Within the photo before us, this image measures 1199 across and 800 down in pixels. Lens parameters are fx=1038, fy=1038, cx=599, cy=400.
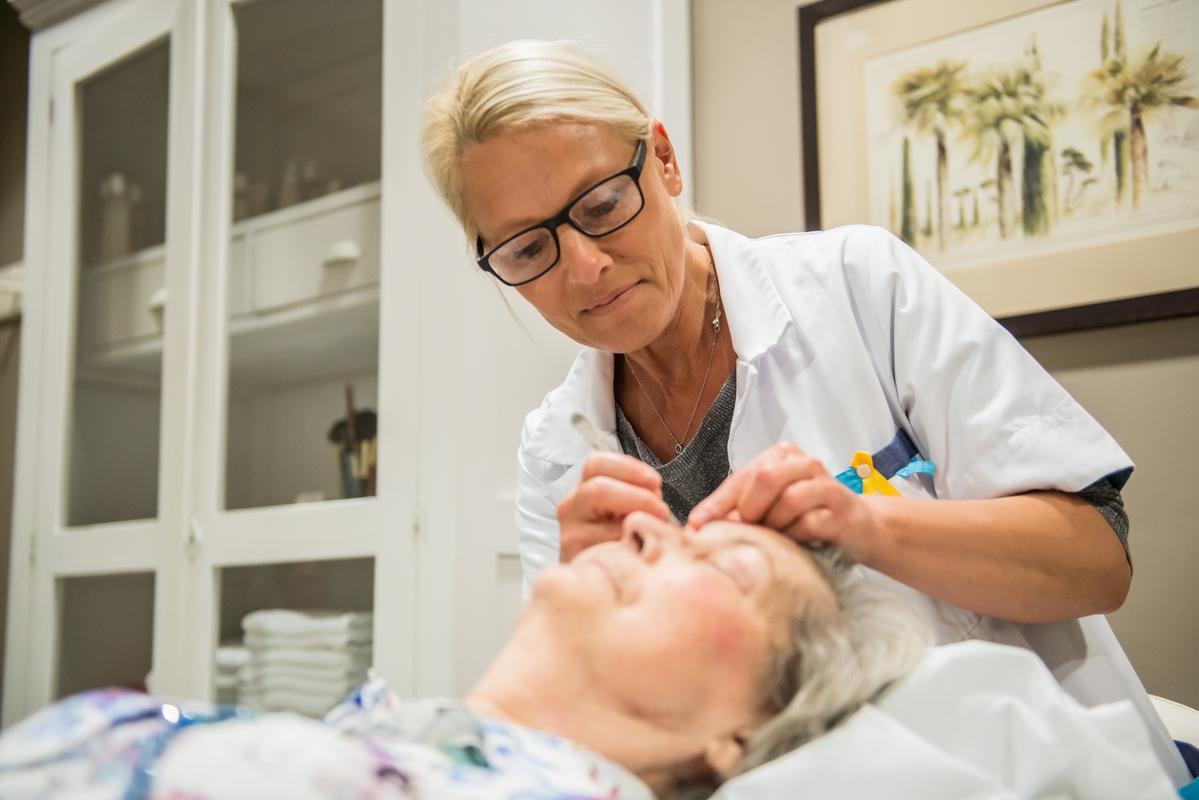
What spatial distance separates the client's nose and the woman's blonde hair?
51 centimetres

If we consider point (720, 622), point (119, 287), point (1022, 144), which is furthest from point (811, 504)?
point (119, 287)

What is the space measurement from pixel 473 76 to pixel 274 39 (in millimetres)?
1393

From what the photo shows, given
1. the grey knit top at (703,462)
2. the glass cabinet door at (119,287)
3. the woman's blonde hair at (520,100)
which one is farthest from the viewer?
the glass cabinet door at (119,287)

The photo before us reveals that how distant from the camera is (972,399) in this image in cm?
117

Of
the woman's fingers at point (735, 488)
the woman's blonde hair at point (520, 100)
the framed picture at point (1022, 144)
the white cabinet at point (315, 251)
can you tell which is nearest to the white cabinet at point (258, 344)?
the white cabinet at point (315, 251)

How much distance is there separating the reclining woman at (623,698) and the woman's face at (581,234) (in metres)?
0.36

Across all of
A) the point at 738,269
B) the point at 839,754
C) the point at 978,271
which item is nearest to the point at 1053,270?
the point at 978,271

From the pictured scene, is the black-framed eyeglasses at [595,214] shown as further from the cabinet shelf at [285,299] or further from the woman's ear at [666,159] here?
the cabinet shelf at [285,299]

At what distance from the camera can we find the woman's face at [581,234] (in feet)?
4.09

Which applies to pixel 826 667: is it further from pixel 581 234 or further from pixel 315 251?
pixel 315 251

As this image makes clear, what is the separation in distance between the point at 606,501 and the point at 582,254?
34cm

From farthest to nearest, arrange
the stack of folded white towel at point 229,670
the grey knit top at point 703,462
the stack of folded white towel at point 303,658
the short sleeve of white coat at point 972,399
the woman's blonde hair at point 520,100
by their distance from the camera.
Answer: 1. the stack of folded white towel at point 229,670
2. the stack of folded white towel at point 303,658
3. the grey knit top at point 703,462
4. the woman's blonde hair at point 520,100
5. the short sleeve of white coat at point 972,399

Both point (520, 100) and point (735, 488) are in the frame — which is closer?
point (735, 488)

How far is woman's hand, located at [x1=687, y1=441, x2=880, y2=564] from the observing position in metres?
0.99
